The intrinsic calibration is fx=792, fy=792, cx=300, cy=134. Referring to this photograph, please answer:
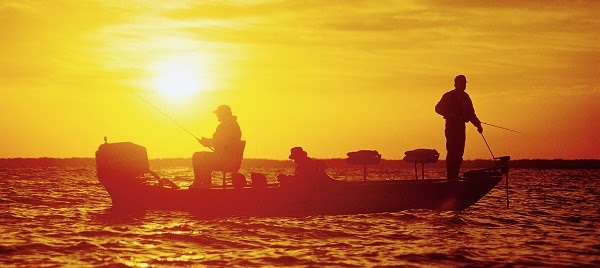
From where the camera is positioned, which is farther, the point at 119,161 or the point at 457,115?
the point at 119,161

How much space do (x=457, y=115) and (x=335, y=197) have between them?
11.5 ft

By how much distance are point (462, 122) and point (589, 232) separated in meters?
3.81

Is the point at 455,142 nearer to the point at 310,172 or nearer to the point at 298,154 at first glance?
the point at 310,172

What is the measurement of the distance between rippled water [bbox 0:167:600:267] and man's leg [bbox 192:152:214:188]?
0.87m

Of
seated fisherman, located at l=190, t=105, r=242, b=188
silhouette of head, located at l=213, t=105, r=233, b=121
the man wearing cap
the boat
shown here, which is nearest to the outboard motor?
the boat

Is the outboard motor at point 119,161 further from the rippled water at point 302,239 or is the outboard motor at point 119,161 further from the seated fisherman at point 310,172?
the seated fisherman at point 310,172

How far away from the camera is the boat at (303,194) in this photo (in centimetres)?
1914

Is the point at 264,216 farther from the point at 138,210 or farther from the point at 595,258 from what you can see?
the point at 595,258

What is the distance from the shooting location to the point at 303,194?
19172mm

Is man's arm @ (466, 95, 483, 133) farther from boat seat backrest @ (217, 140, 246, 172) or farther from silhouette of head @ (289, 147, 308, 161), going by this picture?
boat seat backrest @ (217, 140, 246, 172)

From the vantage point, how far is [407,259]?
42.7 feet

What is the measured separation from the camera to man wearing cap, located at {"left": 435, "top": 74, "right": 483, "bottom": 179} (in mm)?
18797

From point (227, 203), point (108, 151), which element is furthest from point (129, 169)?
point (227, 203)

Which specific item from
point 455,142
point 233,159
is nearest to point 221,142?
point 233,159
